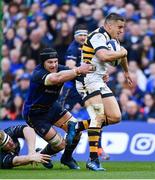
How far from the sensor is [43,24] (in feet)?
74.0

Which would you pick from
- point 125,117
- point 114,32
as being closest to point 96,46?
point 114,32

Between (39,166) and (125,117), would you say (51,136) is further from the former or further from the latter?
(125,117)

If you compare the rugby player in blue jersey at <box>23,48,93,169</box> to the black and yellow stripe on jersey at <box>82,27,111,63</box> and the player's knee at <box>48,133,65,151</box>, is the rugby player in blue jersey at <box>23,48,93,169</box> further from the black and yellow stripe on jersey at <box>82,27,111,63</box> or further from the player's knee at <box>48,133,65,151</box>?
the black and yellow stripe on jersey at <box>82,27,111,63</box>

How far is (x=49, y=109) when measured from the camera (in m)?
13.9

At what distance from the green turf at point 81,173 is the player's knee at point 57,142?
1.09 feet

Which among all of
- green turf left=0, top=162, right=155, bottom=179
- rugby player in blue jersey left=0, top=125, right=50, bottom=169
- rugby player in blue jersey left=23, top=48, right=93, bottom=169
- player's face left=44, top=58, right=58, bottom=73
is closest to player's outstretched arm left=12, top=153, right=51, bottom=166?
rugby player in blue jersey left=0, top=125, right=50, bottom=169

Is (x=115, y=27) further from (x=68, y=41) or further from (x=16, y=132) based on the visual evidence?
(x=68, y=41)

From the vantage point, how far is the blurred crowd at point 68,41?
66.1 feet

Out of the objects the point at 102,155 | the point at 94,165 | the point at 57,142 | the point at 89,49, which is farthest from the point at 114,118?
the point at 102,155

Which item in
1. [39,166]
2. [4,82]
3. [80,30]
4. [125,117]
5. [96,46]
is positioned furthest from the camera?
[4,82]

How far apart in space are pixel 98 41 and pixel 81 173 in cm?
194

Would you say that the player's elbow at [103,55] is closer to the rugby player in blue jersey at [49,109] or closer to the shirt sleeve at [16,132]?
the rugby player in blue jersey at [49,109]

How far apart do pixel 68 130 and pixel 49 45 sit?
28.2 feet

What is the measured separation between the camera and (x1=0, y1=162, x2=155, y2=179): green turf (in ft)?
39.0
